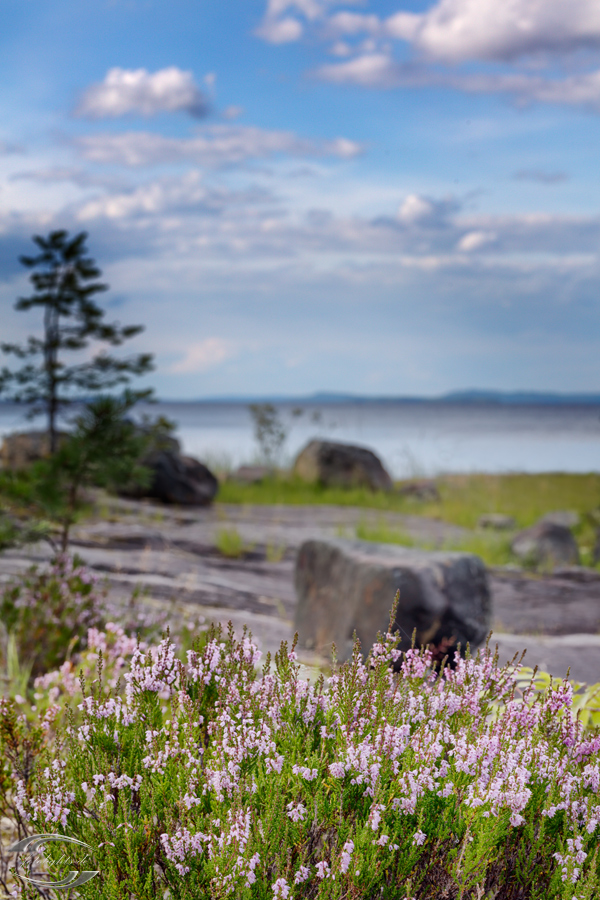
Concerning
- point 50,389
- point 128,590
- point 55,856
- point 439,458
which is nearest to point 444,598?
point 128,590

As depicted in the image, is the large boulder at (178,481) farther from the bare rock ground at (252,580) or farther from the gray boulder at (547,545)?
the gray boulder at (547,545)

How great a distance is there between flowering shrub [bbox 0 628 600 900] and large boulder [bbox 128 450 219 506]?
38.5 feet

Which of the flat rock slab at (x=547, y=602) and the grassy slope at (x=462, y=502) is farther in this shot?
the grassy slope at (x=462, y=502)

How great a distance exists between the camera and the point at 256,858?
1858mm

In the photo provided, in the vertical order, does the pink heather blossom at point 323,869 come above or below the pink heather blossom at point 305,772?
below

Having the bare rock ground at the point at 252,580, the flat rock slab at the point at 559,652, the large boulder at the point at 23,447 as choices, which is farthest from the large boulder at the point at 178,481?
the flat rock slab at the point at 559,652

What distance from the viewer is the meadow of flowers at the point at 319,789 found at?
195cm

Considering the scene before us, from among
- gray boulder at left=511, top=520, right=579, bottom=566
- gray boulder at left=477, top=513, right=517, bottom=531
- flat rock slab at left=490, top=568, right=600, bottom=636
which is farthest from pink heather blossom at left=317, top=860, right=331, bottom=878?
gray boulder at left=477, top=513, right=517, bottom=531

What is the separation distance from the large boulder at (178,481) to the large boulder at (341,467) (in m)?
3.08

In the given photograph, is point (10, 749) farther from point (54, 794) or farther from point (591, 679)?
point (591, 679)

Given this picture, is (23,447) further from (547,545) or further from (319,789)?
(319,789)

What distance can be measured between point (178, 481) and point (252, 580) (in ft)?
19.0

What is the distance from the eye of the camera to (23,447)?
1575 cm

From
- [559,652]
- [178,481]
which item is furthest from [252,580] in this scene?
[178,481]
